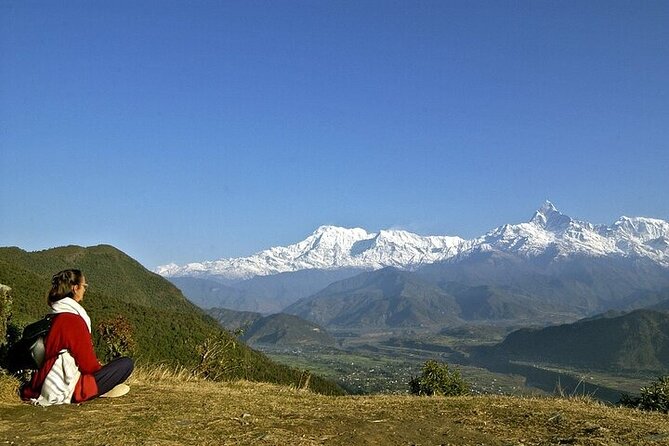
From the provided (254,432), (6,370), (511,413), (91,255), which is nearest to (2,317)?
(6,370)

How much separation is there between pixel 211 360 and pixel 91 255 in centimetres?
20059

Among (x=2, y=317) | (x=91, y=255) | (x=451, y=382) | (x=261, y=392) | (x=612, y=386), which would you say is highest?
(x=91, y=255)

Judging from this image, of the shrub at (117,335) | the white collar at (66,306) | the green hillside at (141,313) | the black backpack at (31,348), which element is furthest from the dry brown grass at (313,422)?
the shrub at (117,335)

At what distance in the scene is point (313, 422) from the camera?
26.2 ft

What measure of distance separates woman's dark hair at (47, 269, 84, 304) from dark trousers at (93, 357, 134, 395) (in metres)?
1.38

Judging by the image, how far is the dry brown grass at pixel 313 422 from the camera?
7029mm

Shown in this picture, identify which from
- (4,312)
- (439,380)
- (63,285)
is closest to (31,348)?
(63,285)

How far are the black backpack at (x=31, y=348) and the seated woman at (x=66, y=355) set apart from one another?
14 centimetres

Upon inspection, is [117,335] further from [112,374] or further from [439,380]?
[439,380]

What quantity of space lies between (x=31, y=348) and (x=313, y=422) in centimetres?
443

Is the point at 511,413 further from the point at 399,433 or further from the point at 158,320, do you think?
the point at 158,320

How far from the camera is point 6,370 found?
361 inches

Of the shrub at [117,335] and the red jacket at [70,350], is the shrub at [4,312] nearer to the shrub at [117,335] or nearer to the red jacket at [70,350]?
the red jacket at [70,350]

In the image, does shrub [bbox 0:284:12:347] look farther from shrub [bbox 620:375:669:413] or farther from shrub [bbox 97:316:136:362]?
shrub [bbox 620:375:669:413]
